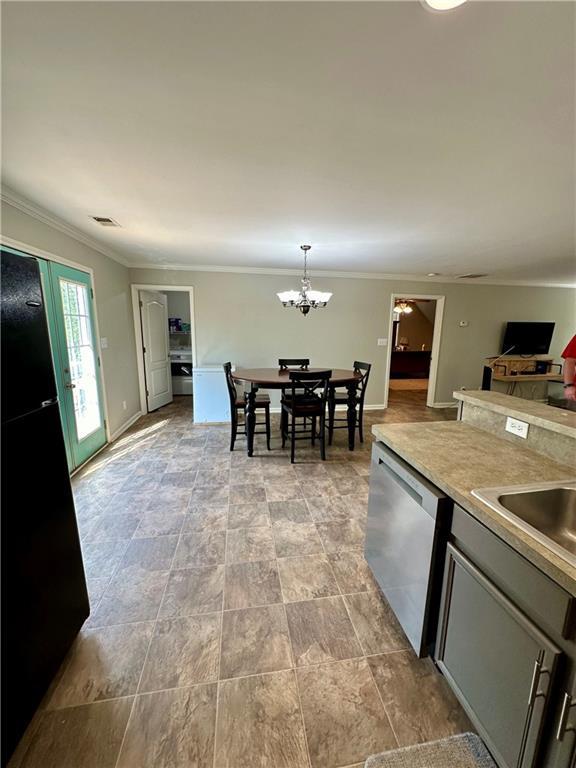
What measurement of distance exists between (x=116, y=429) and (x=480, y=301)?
6.30m

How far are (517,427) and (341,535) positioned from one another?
4.40 feet

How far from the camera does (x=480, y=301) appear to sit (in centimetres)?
561

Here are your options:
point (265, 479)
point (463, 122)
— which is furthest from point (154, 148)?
point (265, 479)

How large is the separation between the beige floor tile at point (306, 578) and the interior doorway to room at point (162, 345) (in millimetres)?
3628

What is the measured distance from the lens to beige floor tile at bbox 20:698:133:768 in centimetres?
104

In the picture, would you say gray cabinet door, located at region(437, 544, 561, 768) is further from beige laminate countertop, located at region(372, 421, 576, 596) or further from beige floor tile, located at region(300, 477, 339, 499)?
beige floor tile, located at region(300, 477, 339, 499)

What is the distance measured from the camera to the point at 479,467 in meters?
1.30

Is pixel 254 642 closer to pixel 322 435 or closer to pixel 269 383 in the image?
pixel 322 435

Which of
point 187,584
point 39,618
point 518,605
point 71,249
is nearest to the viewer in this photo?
point 518,605

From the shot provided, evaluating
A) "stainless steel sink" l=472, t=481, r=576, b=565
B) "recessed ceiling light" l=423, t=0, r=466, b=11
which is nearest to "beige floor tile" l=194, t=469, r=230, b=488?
"stainless steel sink" l=472, t=481, r=576, b=565

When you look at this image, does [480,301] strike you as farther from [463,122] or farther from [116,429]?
[116,429]

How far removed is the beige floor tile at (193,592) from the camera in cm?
161

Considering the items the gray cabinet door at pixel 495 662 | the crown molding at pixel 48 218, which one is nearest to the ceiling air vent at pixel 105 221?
the crown molding at pixel 48 218

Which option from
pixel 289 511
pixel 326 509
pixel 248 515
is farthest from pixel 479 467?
pixel 248 515
